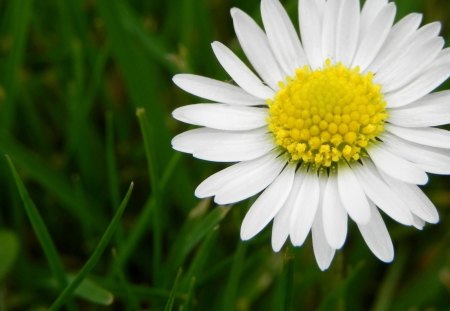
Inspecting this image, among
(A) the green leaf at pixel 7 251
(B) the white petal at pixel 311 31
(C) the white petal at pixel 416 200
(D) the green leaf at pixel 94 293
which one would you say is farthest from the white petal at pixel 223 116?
(A) the green leaf at pixel 7 251

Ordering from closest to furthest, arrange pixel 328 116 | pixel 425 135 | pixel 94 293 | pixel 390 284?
pixel 425 135, pixel 328 116, pixel 94 293, pixel 390 284

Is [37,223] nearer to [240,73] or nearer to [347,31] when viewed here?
[240,73]

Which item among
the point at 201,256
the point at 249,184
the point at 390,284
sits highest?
the point at 249,184

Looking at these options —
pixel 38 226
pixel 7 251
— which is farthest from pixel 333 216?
pixel 7 251

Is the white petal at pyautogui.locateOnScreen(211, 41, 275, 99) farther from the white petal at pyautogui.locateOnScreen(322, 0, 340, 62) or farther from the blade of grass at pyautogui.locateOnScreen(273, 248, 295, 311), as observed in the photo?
the blade of grass at pyautogui.locateOnScreen(273, 248, 295, 311)

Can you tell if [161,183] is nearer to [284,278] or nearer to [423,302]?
[284,278]

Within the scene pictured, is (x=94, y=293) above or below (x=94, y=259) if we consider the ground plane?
below

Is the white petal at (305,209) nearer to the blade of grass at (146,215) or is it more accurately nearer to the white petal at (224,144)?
the white petal at (224,144)
